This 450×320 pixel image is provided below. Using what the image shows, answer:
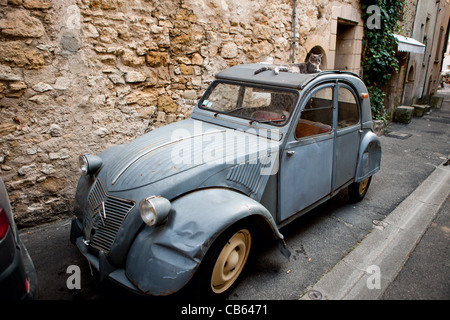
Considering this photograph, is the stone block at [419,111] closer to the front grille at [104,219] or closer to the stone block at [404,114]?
the stone block at [404,114]

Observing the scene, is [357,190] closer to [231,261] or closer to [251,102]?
[251,102]

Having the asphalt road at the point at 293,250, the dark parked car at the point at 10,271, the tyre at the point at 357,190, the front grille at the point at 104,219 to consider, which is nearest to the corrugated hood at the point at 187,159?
the front grille at the point at 104,219

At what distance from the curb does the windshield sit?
5.10 feet

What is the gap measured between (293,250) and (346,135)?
1.52 m

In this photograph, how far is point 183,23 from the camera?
4.58m

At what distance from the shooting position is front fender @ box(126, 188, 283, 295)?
2.00m

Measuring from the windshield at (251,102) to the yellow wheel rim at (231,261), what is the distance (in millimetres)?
1176

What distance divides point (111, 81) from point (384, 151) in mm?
6067

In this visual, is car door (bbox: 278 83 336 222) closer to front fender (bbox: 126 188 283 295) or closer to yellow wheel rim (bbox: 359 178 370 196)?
front fender (bbox: 126 188 283 295)

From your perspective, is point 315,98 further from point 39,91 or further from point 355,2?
point 355,2

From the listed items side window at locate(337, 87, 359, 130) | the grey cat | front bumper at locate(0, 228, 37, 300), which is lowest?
front bumper at locate(0, 228, 37, 300)

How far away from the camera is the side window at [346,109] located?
11.7 ft

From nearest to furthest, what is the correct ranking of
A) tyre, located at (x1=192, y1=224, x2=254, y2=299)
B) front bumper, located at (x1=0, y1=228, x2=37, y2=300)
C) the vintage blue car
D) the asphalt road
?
1. front bumper, located at (x1=0, y1=228, x2=37, y2=300)
2. the vintage blue car
3. tyre, located at (x1=192, y1=224, x2=254, y2=299)
4. the asphalt road

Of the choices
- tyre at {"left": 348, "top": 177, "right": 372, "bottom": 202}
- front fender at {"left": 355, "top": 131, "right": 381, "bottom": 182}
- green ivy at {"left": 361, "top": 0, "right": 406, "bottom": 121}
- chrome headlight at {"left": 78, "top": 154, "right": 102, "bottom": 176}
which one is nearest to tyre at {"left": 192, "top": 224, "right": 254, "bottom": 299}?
chrome headlight at {"left": 78, "top": 154, "right": 102, "bottom": 176}
